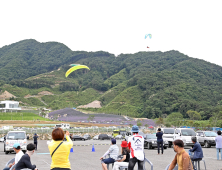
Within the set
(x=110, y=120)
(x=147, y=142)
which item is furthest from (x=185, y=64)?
(x=147, y=142)

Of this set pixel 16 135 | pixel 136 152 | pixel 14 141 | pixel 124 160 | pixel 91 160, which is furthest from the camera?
pixel 16 135

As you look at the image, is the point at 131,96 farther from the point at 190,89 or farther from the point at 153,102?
the point at 190,89

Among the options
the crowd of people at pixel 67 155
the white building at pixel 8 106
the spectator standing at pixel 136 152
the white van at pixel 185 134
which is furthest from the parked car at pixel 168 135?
the white building at pixel 8 106

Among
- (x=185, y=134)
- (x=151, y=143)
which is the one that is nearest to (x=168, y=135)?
(x=185, y=134)

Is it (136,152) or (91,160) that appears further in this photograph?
(91,160)

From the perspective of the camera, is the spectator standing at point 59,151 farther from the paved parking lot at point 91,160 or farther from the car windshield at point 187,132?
the car windshield at point 187,132

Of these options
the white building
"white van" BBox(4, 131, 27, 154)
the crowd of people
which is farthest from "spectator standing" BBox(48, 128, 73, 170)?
the white building

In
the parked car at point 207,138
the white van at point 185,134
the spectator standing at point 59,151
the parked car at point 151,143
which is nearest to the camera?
the spectator standing at point 59,151

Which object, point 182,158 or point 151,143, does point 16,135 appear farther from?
point 182,158

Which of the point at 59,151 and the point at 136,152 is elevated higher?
the point at 59,151

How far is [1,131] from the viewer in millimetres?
49125

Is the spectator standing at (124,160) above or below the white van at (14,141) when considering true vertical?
above

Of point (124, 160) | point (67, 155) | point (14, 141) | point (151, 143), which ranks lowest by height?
point (151, 143)

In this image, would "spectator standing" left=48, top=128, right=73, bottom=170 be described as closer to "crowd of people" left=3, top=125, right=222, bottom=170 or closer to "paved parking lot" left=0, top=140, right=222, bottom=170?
"crowd of people" left=3, top=125, right=222, bottom=170
